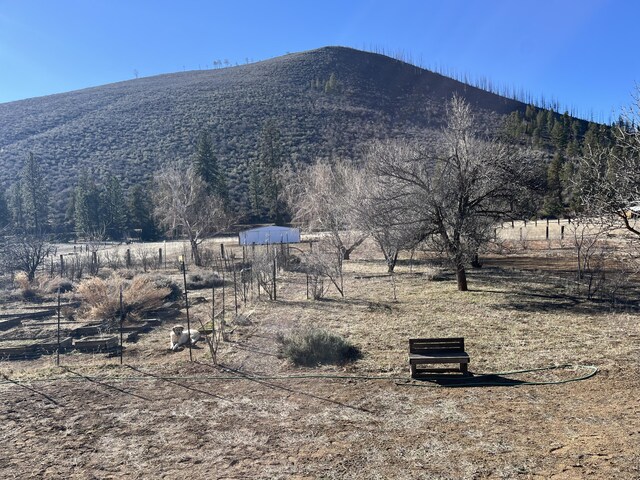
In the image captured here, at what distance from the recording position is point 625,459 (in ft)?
15.5

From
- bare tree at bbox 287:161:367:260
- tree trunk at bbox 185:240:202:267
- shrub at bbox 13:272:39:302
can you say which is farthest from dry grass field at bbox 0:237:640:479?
tree trunk at bbox 185:240:202:267

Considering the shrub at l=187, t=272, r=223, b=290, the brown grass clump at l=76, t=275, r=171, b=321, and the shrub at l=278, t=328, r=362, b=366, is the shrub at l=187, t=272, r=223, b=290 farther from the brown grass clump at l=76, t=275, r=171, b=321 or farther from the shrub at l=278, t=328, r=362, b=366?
the shrub at l=278, t=328, r=362, b=366

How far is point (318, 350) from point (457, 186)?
7252 mm

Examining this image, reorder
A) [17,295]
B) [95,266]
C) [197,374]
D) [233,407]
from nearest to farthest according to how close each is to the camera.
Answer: [233,407], [197,374], [17,295], [95,266]

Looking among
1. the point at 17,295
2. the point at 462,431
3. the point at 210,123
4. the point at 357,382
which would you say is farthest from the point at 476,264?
the point at 210,123

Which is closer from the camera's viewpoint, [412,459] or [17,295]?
[412,459]

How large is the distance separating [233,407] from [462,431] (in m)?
3.03

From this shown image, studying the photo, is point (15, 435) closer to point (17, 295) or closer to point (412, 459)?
point (412, 459)

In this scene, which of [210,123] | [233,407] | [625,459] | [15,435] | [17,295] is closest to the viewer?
[625,459]

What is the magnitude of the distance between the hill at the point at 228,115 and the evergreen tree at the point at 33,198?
2.06m

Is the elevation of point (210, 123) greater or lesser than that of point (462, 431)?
greater

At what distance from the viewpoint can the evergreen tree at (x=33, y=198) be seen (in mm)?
48406

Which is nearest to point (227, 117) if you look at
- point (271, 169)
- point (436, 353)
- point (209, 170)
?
point (271, 169)

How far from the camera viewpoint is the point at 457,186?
1357cm
